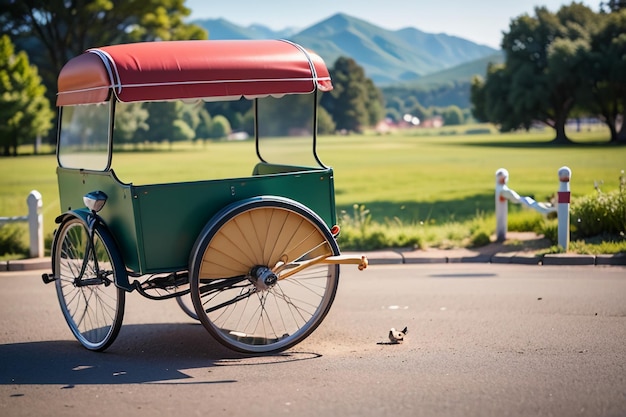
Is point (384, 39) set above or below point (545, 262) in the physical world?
above

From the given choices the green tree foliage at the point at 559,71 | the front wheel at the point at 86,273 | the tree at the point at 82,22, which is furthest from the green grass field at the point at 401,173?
the tree at the point at 82,22

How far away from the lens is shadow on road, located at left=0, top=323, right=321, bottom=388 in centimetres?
545

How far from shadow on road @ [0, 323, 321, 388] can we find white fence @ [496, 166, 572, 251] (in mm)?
5484

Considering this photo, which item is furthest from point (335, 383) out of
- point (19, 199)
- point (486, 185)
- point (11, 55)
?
point (11, 55)

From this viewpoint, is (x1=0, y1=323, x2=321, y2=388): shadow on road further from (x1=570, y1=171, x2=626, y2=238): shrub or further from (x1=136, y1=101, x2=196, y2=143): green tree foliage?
(x1=570, y1=171, x2=626, y2=238): shrub

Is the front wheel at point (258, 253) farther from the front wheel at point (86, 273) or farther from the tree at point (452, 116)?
the tree at point (452, 116)

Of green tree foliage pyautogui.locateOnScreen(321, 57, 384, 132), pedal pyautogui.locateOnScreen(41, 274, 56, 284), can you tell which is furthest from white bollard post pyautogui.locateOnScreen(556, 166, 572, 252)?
green tree foliage pyautogui.locateOnScreen(321, 57, 384, 132)

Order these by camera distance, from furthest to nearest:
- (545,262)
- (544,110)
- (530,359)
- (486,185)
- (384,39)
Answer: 1. (384,39)
2. (544,110)
3. (486,185)
4. (545,262)
5. (530,359)

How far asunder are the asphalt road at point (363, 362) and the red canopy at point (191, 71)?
1783 mm

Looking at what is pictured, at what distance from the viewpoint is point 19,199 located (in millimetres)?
26000

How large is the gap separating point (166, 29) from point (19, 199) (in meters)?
19.6

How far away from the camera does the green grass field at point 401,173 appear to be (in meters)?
22.2

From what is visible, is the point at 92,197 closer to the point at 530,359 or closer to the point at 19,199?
the point at 530,359

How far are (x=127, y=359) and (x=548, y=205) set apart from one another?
7.34 metres
